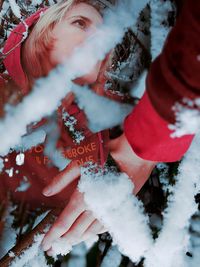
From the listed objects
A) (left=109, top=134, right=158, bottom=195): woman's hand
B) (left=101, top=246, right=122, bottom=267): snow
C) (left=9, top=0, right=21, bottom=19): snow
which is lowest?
(left=101, top=246, right=122, bottom=267): snow

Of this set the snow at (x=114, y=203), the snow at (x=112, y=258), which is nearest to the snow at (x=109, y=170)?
the snow at (x=114, y=203)

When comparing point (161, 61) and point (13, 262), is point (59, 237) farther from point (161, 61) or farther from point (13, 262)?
point (161, 61)

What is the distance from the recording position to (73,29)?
535 mm

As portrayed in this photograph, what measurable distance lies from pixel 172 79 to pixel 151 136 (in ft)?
0.31

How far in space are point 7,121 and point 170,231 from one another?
1.18 ft

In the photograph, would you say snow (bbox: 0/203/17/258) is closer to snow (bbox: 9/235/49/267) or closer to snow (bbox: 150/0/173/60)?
snow (bbox: 9/235/49/267)

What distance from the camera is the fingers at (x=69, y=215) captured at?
58 centimetres

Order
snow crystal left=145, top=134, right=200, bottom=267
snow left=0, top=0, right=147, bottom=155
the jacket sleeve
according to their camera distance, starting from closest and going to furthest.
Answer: the jacket sleeve, snow left=0, top=0, right=147, bottom=155, snow crystal left=145, top=134, right=200, bottom=267

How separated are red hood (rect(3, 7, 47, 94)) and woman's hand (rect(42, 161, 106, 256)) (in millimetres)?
156

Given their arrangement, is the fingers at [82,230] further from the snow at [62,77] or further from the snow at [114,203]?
the snow at [62,77]

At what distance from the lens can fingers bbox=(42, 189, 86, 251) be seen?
0.58 meters

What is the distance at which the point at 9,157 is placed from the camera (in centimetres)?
57

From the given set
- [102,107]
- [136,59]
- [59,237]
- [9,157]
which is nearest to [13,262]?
[59,237]

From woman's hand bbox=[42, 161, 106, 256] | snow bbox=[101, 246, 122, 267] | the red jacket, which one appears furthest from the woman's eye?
snow bbox=[101, 246, 122, 267]
